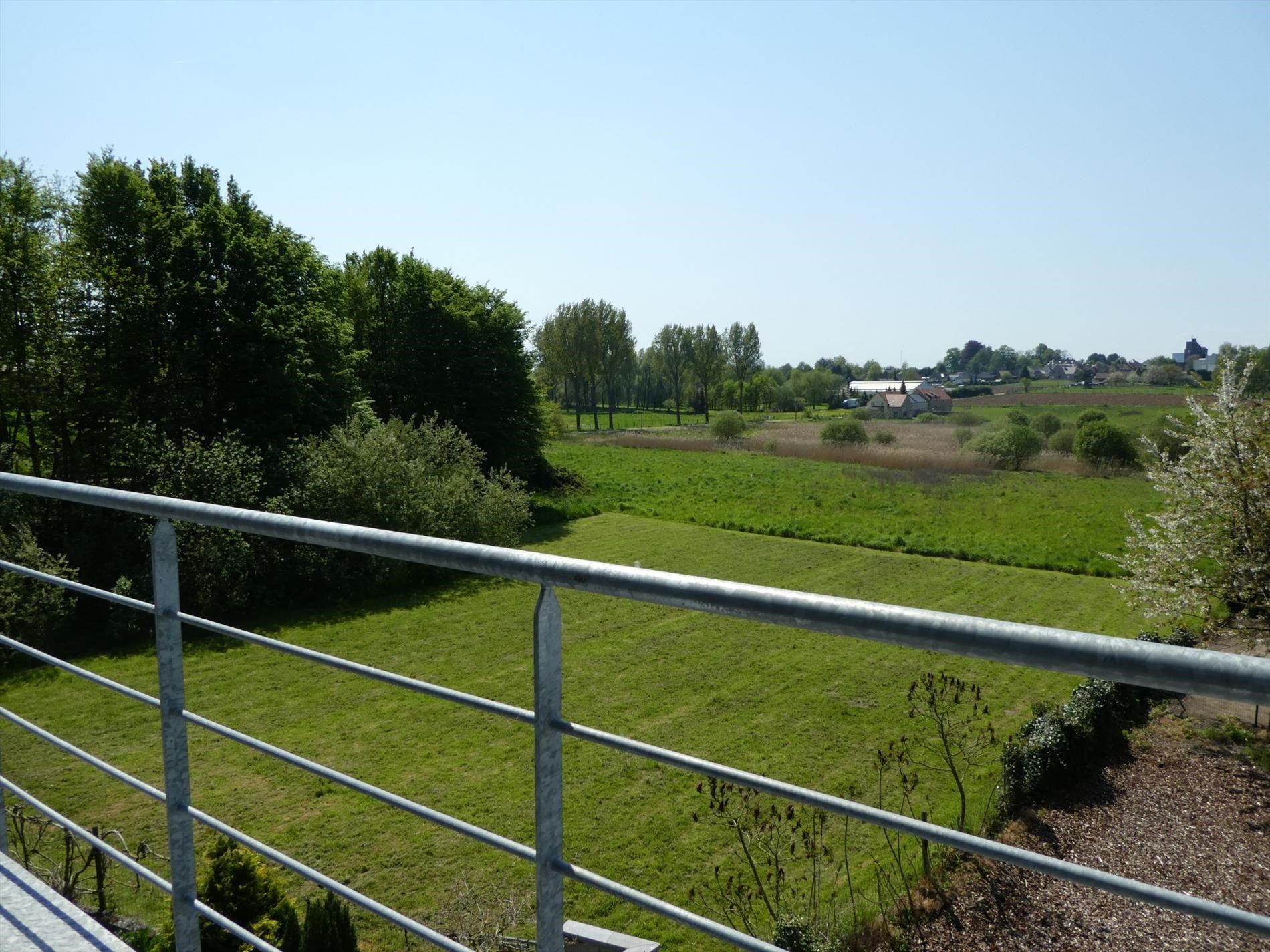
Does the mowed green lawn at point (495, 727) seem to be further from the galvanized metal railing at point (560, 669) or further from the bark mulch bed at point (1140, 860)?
the galvanized metal railing at point (560, 669)

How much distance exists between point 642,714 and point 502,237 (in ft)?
60.0

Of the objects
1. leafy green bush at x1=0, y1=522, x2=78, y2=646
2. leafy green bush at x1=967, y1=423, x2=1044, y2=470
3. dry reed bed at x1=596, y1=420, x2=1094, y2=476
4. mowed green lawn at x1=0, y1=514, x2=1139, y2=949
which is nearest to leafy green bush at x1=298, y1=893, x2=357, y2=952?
mowed green lawn at x1=0, y1=514, x2=1139, y2=949

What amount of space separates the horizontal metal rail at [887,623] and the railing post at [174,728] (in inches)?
17.7

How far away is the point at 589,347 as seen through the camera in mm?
65750

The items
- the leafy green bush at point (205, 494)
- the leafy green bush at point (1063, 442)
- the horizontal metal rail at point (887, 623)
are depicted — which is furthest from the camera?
the leafy green bush at point (1063, 442)

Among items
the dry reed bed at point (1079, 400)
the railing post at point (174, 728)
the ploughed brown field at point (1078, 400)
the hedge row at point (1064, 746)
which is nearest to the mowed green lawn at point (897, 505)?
the ploughed brown field at point (1078, 400)

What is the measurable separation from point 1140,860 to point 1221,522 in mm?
5774

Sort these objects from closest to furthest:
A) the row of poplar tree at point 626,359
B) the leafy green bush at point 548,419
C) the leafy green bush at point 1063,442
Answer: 1. the leafy green bush at point 548,419
2. the leafy green bush at point 1063,442
3. the row of poplar tree at point 626,359

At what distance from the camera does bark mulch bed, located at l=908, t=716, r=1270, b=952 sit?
20.6ft

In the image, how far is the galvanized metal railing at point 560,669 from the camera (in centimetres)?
71

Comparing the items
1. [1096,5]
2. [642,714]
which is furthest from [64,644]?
[1096,5]

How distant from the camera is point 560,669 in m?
1.10

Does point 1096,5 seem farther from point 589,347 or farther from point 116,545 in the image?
point 589,347

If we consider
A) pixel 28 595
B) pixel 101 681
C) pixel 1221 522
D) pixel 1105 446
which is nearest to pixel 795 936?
pixel 101 681
